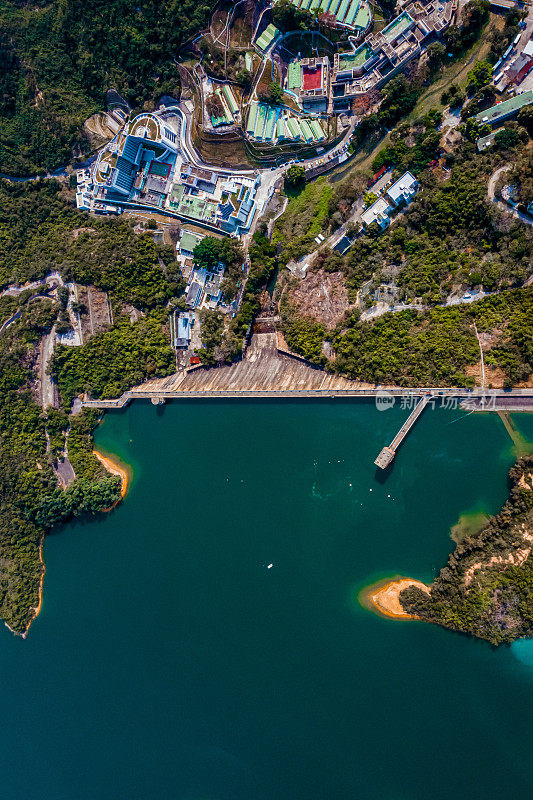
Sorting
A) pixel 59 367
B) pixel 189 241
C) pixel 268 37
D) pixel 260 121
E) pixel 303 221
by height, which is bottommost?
pixel 59 367

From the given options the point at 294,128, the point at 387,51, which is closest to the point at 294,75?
the point at 294,128

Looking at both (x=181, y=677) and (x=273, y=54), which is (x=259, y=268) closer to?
(x=273, y=54)

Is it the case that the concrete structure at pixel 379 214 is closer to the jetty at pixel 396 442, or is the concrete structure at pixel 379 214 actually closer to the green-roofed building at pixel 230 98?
the jetty at pixel 396 442

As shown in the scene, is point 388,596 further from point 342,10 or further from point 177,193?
point 342,10

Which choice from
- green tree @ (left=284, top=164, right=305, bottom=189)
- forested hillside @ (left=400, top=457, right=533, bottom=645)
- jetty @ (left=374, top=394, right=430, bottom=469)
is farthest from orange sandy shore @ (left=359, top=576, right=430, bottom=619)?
green tree @ (left=284, top=164, right=305, bottom=189)

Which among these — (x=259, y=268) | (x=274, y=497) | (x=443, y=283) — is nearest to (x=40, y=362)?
(x=259, y=268)

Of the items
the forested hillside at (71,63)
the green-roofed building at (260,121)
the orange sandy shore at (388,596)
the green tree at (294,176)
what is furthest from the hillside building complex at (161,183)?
the orange sandy shore at (388,596)

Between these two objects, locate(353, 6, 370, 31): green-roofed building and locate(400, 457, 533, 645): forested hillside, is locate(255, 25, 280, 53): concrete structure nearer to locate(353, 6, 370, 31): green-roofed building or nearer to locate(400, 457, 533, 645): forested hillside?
locate(353, 6, 370, 31): green-roofed building
